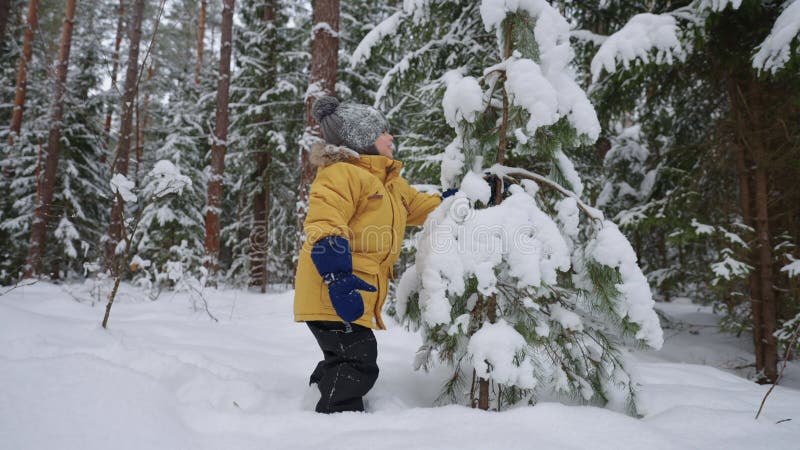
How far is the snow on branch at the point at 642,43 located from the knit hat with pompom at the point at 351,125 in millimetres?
2965

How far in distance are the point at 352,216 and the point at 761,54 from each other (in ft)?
14.0

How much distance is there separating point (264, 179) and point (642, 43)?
9924 millimetres

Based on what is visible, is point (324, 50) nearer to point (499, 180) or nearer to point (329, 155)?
point (329, 155)

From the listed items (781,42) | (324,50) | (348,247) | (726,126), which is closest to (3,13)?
(324,50)

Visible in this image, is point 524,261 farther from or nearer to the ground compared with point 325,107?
nearer to the ground

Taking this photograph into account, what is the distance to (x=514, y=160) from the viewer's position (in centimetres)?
509

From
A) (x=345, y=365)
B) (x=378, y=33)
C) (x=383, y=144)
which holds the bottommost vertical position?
(x=345, y=365)

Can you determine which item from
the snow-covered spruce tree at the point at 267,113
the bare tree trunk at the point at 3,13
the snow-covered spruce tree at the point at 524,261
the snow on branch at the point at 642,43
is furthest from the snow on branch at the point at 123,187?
the snow-covered spruce tree at the point at 267,113

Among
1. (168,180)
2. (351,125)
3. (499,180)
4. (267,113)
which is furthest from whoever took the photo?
(267,113)

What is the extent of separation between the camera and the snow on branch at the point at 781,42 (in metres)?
3.64

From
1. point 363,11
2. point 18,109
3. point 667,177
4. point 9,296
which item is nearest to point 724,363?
point 667,177

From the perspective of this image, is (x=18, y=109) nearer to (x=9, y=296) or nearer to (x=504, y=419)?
(x=9, y=296)

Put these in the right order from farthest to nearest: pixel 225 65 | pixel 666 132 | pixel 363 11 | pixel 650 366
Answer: pixel 363 11
pixel 225 65
pixel 666 132
pixel 650 366

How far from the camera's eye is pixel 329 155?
244cm
